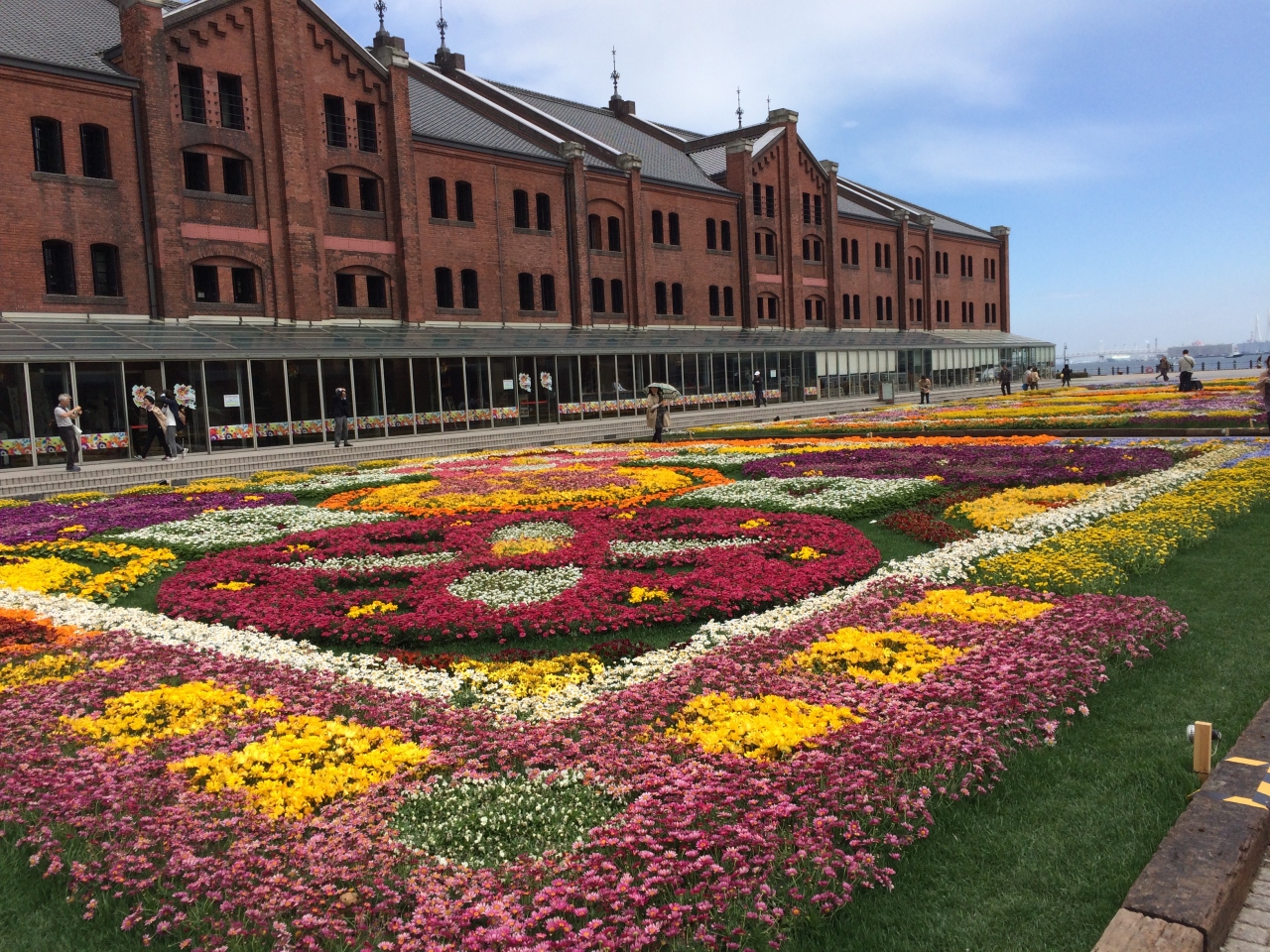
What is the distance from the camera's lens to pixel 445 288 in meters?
40.2

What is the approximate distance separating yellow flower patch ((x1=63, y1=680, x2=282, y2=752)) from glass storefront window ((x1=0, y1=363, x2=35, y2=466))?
69.3ft

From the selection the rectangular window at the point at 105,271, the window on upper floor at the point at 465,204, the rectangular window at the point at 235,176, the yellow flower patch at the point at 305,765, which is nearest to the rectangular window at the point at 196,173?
the rectangular window at the point at 235,176

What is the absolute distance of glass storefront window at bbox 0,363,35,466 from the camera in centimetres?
2448

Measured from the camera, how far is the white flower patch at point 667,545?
1229 centimetres

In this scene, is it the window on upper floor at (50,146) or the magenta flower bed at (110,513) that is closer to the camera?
the magenta flower bed at (110,513)

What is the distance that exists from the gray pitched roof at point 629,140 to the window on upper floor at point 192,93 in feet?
71.1

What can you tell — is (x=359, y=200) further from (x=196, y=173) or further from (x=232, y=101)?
(x=196, y=173)

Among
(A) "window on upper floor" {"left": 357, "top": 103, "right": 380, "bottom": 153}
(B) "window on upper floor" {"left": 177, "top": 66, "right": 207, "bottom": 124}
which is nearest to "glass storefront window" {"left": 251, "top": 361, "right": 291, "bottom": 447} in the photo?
(B) "window on upper floor" {"left": 177, "top": 66, "right": 207, "bottom": 124}

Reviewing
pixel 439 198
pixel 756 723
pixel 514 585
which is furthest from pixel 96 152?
pixel 756 723

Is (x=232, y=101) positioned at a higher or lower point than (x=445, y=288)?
higher

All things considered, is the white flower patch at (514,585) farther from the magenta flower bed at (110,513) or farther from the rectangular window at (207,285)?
the rectangular window at (207,285)

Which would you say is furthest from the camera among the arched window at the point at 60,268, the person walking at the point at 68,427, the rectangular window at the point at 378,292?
the rectangular window at the point at 378,292

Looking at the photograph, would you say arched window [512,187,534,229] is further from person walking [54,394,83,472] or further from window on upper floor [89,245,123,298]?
person walking [54,394,83,472]

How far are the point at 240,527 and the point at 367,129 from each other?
26.5 meters
